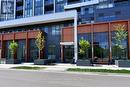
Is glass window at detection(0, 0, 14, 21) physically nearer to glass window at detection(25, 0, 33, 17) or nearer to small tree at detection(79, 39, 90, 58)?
glass window at detection(25, 0, 33, 17)

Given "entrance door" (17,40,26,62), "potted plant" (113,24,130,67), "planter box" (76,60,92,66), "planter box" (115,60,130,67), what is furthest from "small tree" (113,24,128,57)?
"entrance door" (17,40,26,62)

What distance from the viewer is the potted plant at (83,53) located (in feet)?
121

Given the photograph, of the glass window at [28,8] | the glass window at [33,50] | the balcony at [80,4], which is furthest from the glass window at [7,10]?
the glass window at [33,50]

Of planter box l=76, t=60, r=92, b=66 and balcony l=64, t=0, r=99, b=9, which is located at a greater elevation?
balcony l=64, t=0, r=99, b=9

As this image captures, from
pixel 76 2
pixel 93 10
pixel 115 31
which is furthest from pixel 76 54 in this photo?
pixel 76 2

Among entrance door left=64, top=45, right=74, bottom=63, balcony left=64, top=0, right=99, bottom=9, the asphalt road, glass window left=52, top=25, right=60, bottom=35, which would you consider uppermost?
balcony left=64, top=0, right=99, bottom=9

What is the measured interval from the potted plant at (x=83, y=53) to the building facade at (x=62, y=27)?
1.03 metres

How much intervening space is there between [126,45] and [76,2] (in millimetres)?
25269

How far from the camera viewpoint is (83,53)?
131 ft

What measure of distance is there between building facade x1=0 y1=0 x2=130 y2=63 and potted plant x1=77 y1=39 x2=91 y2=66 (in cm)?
103

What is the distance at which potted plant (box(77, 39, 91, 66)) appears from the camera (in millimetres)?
36888

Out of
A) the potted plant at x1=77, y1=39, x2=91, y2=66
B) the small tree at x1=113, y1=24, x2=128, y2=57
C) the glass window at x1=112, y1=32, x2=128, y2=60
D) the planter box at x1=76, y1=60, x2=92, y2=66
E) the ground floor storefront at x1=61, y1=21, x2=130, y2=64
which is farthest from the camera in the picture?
the ground floor storefront at x1=61, y1=21, x2=130, y2=64

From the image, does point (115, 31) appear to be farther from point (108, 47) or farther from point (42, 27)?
point (42, 27)

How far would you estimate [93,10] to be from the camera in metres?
55.9
